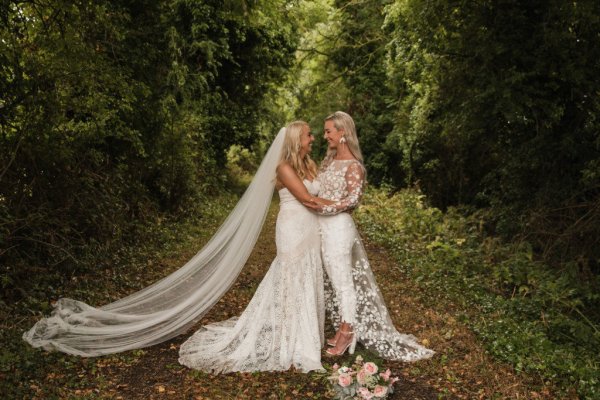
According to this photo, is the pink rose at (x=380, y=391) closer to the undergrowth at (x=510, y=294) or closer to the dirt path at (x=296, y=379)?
the dirt path at (x=296, y=379)

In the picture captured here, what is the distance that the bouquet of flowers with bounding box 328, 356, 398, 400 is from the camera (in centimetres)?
403

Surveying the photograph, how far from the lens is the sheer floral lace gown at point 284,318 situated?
5098 millimetres

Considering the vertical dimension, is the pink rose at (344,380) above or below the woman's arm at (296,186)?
below

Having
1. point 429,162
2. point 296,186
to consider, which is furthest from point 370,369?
point 429,162

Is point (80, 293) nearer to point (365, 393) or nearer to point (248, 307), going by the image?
point (248, 307)

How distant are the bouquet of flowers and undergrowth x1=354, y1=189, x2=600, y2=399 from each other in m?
1.70

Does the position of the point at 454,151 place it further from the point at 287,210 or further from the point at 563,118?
the point at 287,210

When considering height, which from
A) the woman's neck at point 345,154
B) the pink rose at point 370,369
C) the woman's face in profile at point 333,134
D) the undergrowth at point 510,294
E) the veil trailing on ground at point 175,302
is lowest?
the undergrowth at point 510,294

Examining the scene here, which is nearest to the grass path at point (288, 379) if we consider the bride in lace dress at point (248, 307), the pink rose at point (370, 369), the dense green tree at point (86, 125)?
the bride in lace dress at point (248, 307)

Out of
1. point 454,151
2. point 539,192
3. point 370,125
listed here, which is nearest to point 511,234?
point 539,192

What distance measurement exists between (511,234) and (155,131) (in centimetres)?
684

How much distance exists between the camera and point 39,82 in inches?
237

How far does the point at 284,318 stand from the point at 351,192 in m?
1.45

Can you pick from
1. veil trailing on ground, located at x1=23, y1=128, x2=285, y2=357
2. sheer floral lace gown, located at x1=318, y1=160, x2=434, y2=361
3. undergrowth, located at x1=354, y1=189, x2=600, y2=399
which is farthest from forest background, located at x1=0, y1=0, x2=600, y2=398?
sheer floral lace gown, located at x1=318, y1=160, x2=434, y2=361
